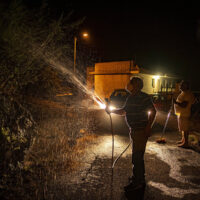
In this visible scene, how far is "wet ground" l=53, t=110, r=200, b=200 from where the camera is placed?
3089 mm

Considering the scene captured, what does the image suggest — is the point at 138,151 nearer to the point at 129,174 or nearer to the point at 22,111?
the point at 129,174

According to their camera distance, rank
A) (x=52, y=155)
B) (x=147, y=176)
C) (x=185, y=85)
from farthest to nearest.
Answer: (x=185, y=85), (x=52, y=155), (x=147, y=176)

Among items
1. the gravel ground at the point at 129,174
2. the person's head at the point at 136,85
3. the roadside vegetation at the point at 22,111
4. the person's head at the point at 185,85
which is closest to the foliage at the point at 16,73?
the roadside vegetation at the point at 22,111

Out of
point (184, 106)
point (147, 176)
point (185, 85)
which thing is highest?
point (185, 85)

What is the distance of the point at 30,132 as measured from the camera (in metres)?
4.30

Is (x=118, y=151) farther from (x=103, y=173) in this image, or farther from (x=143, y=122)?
(x=143, y=122)

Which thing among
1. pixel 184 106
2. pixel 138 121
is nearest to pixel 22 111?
pixel 138 121

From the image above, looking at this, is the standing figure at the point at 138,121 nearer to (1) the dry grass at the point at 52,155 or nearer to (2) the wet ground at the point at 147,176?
(2) the wet ground at the point at 147,176

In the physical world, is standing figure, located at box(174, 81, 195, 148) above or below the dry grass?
above

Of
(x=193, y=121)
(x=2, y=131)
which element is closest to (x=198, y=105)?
(x=193, y=121)

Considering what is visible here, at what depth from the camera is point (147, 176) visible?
146 inches

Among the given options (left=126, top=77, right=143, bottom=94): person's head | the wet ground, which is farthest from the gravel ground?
(left=126, top=77, right=143, bottom=94): person's head

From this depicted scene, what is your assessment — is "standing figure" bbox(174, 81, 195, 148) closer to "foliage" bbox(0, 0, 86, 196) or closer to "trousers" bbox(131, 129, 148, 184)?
"trousers" bbox(131, 129, 148, 184)

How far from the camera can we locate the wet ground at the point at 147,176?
10.1 ft
